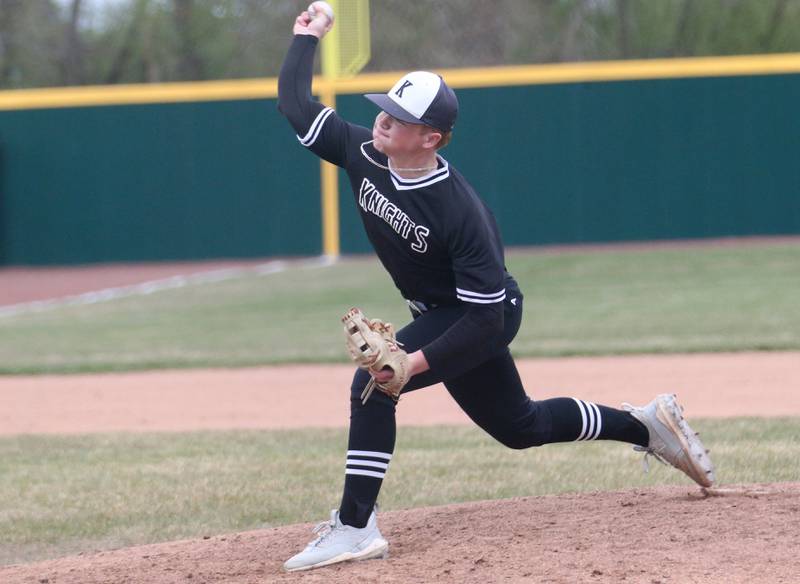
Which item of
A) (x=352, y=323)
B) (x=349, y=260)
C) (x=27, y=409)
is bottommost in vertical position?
(x=349, y=260)

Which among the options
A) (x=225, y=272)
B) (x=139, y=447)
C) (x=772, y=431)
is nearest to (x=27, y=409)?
(x=139, y=447)

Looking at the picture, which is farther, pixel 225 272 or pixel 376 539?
pixel 225 272

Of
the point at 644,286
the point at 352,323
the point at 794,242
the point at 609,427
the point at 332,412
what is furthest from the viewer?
the point at 794,242

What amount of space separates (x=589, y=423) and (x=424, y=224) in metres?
1.16

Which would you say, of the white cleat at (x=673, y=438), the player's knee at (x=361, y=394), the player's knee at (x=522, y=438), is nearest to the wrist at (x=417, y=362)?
the player's knee at (x=361, y=394)

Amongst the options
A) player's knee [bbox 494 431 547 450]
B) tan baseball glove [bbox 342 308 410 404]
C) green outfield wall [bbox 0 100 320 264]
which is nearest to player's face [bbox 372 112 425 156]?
tan baseball glove [bbox 342 308 410 404]

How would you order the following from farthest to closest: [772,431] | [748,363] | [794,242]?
1. [794,242]
2. [748,363]
3. [772,431]

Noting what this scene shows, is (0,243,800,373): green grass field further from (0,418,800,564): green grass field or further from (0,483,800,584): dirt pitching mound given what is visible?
(0,483,800,584): dirt pitching mound

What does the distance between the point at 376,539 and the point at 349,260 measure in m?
15.9

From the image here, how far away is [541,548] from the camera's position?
4.20 metres

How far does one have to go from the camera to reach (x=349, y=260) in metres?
20.0

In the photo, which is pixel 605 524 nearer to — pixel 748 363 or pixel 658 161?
pixel 748 363

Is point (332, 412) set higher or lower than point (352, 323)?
lower

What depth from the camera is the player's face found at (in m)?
4.09
